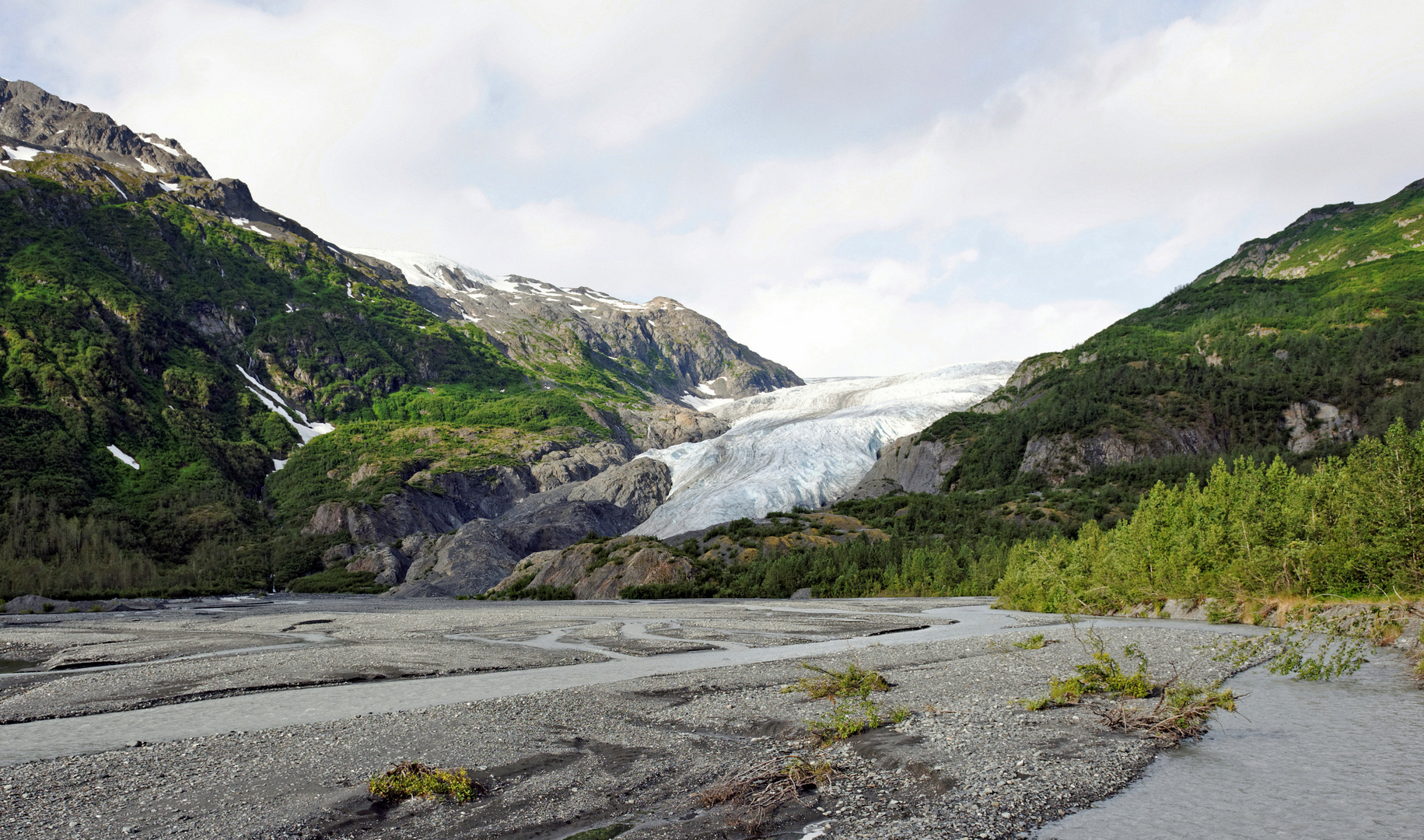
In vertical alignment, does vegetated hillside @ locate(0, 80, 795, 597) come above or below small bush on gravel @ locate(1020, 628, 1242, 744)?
above

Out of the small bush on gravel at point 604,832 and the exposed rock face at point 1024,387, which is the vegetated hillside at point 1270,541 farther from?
the exposed rock face at point 1024,387

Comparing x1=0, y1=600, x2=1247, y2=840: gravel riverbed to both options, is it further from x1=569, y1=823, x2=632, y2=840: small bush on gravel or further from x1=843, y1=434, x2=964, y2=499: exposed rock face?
x1=843, y1=434, x2=964, y2=499: exposed rock face

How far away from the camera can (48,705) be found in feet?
54.1

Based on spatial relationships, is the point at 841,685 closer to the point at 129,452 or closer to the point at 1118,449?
the point at 1118,449

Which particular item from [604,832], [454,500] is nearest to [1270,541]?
[604,832]

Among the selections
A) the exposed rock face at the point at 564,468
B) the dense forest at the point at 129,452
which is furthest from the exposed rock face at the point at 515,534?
the dense forest at the point at 129,452

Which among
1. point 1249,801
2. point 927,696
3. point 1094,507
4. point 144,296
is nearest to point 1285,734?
point 1249,801

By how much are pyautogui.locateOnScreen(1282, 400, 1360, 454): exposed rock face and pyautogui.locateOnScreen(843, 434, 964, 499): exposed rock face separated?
48790 mm

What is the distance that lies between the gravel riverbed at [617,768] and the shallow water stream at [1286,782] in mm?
512

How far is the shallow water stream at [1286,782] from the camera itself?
7.64 metres

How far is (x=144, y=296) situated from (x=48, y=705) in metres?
224

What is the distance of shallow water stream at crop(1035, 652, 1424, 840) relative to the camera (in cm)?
764

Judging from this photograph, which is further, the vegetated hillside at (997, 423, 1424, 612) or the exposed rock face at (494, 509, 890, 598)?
the exposed rock face at (494, 509, 890, 598)

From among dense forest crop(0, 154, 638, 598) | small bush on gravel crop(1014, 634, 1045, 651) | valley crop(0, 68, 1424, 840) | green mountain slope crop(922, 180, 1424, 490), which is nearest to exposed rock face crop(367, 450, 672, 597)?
valley crop(0, 68, 1424, 840)
